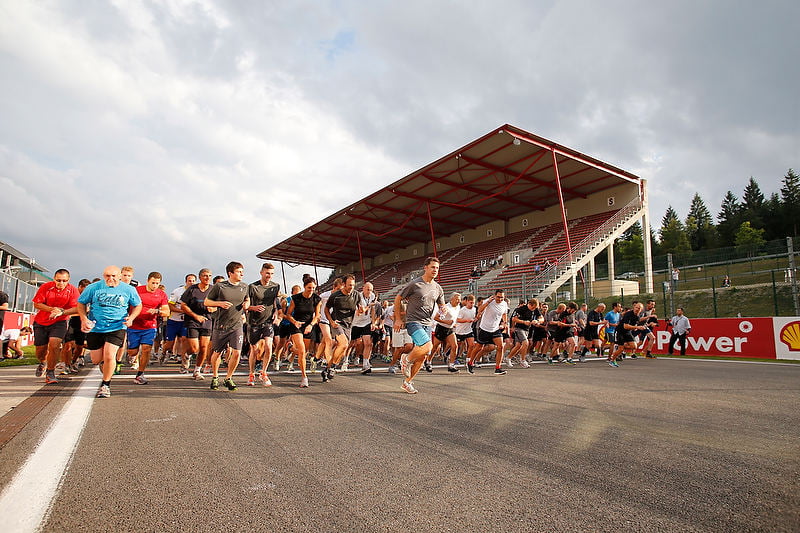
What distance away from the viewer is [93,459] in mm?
3066

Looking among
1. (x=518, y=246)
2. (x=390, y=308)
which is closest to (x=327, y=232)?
(x=518, y=246)

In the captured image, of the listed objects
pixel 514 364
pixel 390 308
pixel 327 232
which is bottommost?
pixel 514 364

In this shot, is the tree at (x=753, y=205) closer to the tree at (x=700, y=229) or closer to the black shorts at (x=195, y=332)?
the tree at (x=700, y=229)

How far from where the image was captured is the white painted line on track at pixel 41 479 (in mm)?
2084

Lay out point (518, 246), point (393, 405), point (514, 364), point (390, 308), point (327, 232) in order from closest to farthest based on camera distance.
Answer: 1. point (393, 405)
2. point (514, 364)
3. point (390, 308)
4. point (518, 246)
5. point (327, 232)

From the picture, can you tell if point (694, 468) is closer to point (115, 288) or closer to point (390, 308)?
point (115, 288)

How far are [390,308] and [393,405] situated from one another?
9269mm

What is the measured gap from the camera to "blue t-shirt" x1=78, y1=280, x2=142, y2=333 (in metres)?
6.13

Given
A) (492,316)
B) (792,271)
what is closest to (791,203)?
(792,271)

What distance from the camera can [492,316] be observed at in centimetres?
1074

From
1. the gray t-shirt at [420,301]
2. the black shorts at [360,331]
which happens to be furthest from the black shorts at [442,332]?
the gray t-shirt at [420,301]

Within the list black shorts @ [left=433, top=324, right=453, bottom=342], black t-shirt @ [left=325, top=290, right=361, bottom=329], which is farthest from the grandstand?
black t-shirt @ [left=325, top=290, right=361, bottom=329]

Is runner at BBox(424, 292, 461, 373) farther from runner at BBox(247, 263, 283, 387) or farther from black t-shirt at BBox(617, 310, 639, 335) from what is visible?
black t-shirt at BBox(617, 310, 639, 335)

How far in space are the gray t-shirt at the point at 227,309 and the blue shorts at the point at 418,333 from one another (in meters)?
Result: 2.66
